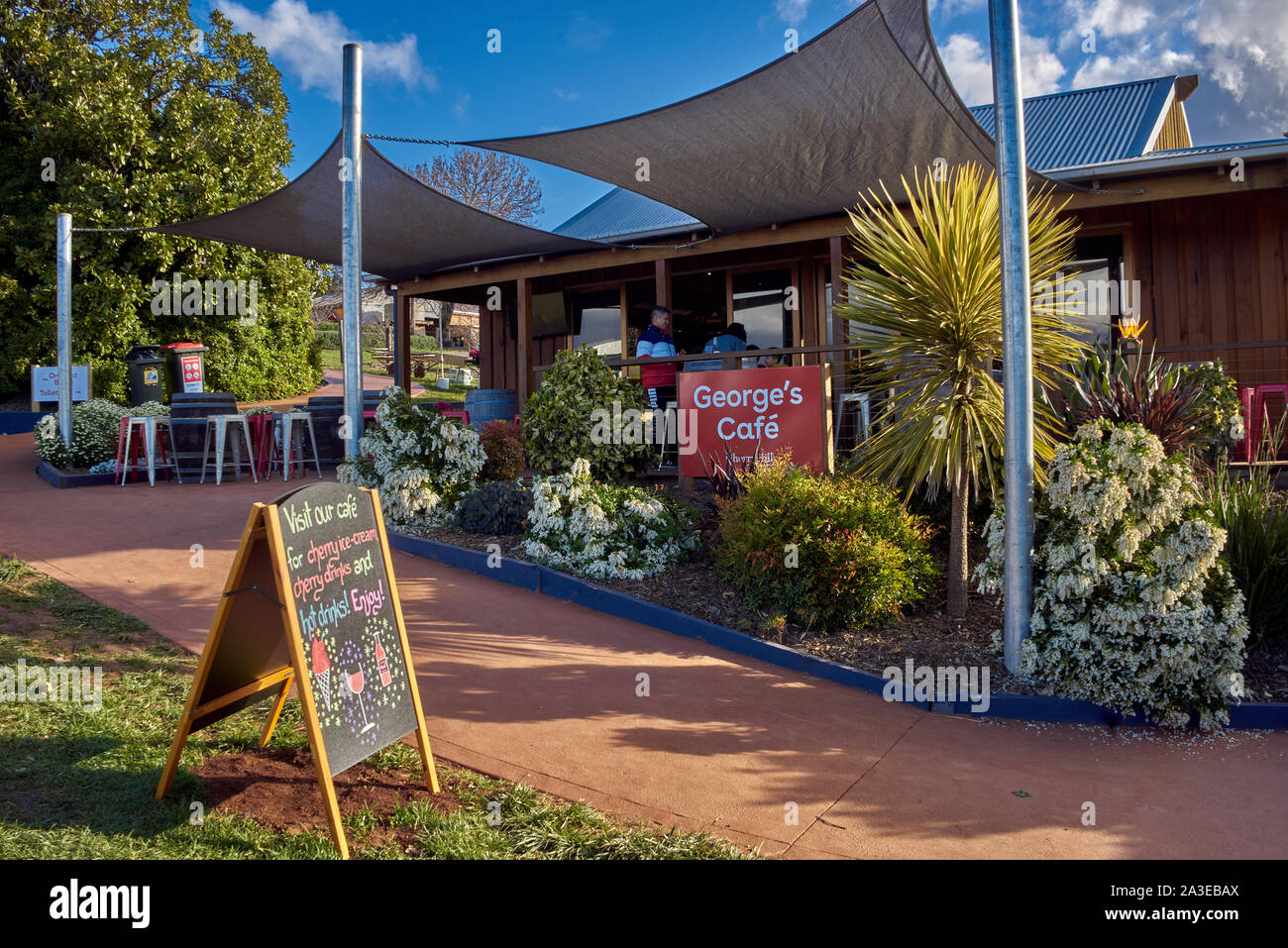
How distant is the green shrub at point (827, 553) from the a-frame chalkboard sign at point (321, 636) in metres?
2.58

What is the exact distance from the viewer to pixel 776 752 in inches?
151

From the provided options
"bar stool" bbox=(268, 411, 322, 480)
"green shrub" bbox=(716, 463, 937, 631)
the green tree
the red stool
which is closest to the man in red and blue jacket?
"green shrub" bbox=(716, 463, 937, 631)

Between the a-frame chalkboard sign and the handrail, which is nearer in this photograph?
the a-frame chalkboard sign

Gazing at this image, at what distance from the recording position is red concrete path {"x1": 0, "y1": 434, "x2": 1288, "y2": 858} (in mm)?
3145

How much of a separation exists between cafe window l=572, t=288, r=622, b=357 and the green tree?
9928 mm

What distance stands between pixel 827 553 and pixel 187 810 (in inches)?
136

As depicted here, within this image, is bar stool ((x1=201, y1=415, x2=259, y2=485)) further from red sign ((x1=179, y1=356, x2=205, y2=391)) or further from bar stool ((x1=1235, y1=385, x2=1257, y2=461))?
bar stool ((x1=1235, y1=385, x2=1257, y2=461))

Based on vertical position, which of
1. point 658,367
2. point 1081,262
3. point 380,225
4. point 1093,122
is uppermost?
point 1093,122

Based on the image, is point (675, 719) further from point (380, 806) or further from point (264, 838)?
point (264, 838)

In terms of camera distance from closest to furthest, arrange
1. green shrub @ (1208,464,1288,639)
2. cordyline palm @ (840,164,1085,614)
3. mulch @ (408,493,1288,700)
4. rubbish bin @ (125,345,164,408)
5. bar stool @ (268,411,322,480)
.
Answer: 1. mulch @ (408,493,1288,700)
2. green shrub @ (1208,464,1288,639)
3. cordyline palm @ (840,164,1085,614)
4. bar stool @ (268,411,322,480)
5. rubbish bin @ (125,345,164,408)

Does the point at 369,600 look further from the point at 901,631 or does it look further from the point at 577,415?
the point at 577,415

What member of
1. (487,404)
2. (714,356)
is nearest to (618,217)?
(487,404)

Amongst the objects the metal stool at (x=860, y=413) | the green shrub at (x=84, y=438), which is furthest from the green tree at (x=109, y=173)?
the metal stool at (x=860, y=413)

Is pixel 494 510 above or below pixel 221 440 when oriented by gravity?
below
